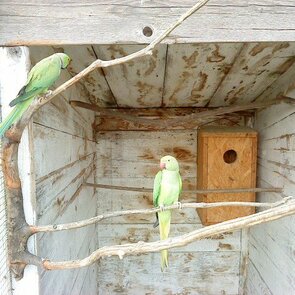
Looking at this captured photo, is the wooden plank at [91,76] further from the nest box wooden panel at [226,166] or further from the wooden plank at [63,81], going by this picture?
the nest box wooden panel at [226,166]

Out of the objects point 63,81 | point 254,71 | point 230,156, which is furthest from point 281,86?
point 63,81

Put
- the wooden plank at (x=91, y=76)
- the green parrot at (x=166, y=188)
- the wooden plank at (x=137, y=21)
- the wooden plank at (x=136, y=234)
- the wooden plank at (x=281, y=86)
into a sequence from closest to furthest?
1. the wooden plank at (x=137, y=21)
2. the wooden plank at (x=91, y=76)
3. the green parrot at (x=166, y=188)
4. the wooden plank at (x=281, y=86)
5. the wooden plank at (x=136, y=234)

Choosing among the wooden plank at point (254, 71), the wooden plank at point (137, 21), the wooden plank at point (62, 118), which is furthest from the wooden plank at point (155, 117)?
the wooden plank at point (137, 21)

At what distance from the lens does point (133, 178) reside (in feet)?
6.11

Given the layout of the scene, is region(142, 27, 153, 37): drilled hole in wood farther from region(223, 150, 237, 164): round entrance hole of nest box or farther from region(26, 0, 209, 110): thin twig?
region(223, 150, 237, 164): round entrance hole of nest box

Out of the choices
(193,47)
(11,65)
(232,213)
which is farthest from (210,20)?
(232,213)

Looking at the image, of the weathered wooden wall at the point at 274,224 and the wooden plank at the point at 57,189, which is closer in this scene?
the wooden plank at the point at 57,189

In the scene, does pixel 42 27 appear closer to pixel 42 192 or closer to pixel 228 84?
pixel 42 192

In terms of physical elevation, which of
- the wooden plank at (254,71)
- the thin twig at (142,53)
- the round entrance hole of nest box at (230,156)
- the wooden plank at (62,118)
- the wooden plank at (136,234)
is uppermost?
the wooden plank at (254,71)

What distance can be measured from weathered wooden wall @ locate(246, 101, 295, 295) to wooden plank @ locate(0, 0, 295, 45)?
659 millimetres

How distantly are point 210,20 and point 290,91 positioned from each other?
717 mm

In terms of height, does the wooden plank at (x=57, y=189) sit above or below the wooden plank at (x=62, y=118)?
below

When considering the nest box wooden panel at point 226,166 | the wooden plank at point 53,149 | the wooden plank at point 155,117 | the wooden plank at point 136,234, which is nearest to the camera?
the wooden plank at point 53,149

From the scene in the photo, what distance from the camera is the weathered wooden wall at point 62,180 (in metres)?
0.84
